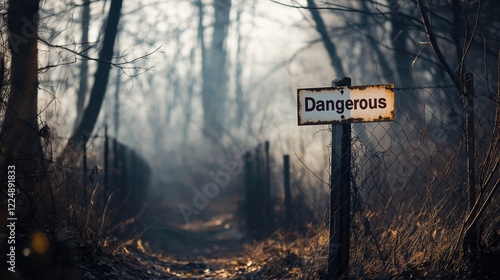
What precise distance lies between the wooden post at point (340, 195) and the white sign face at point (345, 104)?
128 millimetres

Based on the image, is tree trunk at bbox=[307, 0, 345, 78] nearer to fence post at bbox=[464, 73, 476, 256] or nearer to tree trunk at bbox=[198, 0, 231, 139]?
fence post at bbox=[464, 73, 476, 256]

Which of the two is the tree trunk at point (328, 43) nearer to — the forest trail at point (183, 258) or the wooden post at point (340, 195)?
the forest trail at point (183, 258)

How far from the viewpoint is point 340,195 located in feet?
18.8

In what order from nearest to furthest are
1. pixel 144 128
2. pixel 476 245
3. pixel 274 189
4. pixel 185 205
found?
pixel 476 245
pixel 274 189
pixel 185 205
pixel 144 128

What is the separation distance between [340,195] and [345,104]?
0.81 m

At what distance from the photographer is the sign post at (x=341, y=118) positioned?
18.4 feet

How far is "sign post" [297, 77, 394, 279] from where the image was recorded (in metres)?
5.59

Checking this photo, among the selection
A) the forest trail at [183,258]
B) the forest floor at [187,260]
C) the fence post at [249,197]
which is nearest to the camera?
the forest floor at [187,260]

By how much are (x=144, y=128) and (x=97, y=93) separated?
40.8 metres

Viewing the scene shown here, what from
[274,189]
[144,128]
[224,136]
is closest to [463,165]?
[274,189]

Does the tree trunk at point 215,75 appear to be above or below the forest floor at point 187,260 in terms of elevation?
above

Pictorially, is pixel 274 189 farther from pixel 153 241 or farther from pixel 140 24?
pixel 140 24

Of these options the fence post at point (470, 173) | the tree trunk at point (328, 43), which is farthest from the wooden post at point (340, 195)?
the tree trunk at point (328, 43)

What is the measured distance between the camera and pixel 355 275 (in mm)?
5633
